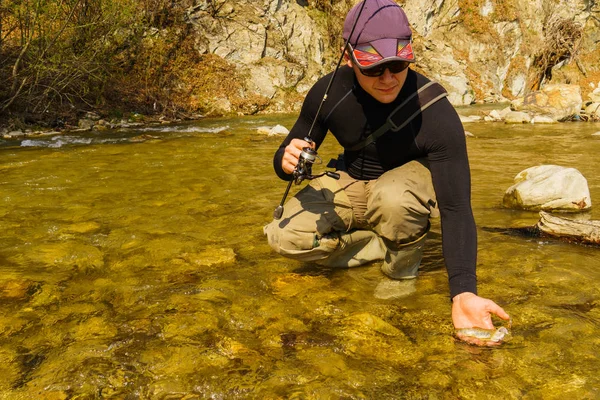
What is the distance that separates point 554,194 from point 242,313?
435 cm

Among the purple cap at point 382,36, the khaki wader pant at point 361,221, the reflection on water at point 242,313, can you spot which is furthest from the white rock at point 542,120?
the purple cap at point 382,36

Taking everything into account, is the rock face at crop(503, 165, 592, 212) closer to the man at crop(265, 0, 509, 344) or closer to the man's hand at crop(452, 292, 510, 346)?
the man at crop(265, 0, 509, 344)

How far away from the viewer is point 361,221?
366 centimetres

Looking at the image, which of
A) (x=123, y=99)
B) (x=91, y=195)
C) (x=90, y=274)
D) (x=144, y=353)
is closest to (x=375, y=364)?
(x=144, y=353)

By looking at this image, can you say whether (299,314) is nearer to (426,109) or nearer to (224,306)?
(224,306)

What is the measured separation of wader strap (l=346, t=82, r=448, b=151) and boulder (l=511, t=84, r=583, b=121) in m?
18.1

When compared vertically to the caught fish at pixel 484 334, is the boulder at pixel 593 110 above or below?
below

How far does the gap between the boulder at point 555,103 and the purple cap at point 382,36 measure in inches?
729

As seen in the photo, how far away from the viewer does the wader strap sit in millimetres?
3033

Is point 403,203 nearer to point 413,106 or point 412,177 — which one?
point 412,177

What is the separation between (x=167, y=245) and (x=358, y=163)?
78.0 inches

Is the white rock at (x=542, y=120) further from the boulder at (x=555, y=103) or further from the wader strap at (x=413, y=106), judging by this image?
the wader strap at (x=413, y=106)

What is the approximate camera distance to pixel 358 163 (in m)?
3.60

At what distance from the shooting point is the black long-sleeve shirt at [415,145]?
8.80 ft
